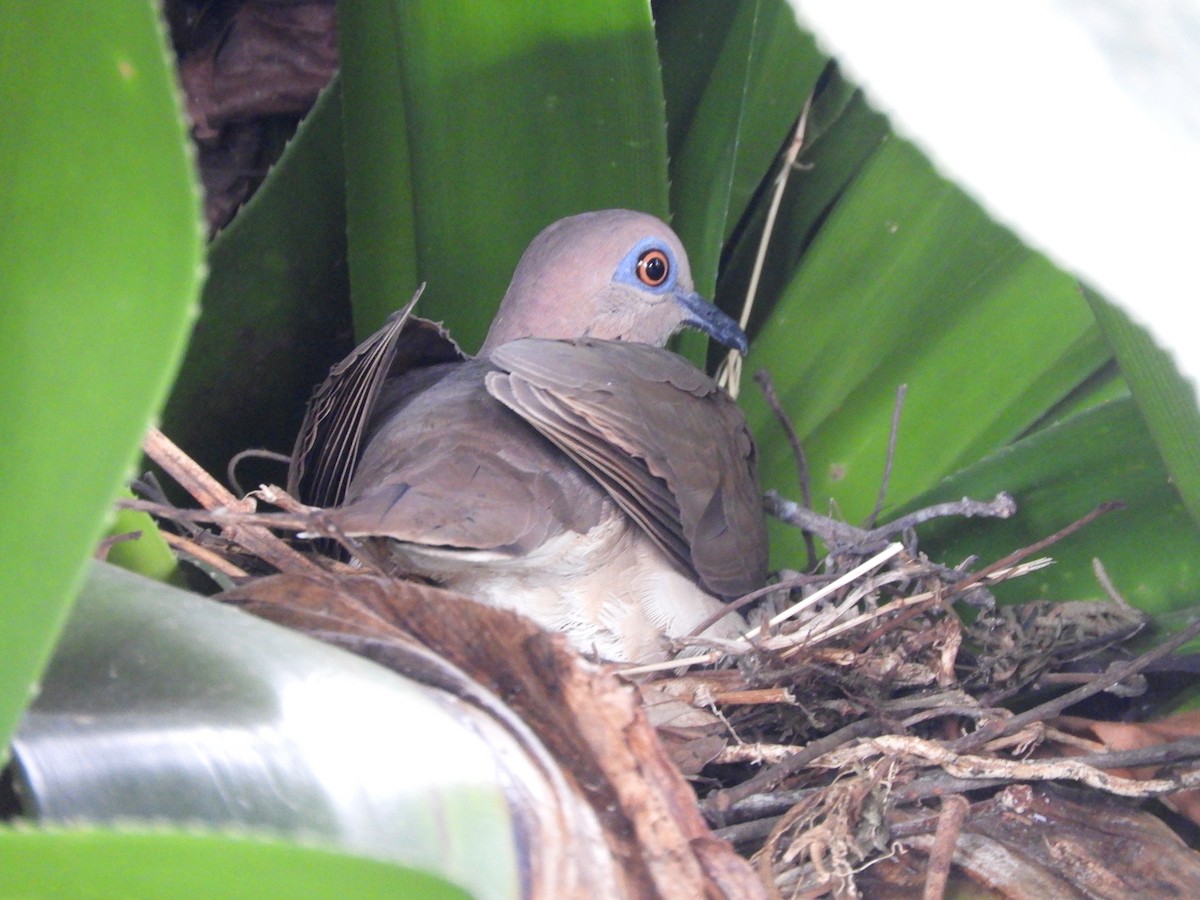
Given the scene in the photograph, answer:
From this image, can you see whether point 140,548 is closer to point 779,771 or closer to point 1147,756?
point 779,771

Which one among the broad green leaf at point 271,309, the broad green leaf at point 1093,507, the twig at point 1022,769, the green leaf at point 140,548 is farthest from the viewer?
the broad green leaf at point 271,309

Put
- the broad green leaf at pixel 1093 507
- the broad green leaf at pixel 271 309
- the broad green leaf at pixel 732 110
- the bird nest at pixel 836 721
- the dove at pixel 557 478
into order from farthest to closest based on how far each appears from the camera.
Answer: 1. the broad green leaf at pixel 732 110
2. the broad green leaf at pixel 271 309
3. the broad green leaf at pixel 1093 507
4. the dove at pixel 557 478
5. the bird nest at pixel 836 721

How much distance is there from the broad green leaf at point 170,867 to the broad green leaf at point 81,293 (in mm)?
55

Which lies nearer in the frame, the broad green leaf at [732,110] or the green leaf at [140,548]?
the green leaf at [140,548]

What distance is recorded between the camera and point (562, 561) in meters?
1.37

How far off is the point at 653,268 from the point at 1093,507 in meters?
0.75

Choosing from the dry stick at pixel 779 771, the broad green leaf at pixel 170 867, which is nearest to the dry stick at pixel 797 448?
the dry stick at pixel 779 771

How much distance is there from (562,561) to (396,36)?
2.16 feet

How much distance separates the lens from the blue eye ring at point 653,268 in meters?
1.76

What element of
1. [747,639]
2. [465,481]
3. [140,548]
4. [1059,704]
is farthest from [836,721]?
[140,548]

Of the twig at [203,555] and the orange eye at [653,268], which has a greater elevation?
the orange eye at [653,268]

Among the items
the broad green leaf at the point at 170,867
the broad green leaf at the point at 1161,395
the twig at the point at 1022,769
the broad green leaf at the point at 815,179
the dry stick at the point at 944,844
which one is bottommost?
the dry stick at the point at 944,844

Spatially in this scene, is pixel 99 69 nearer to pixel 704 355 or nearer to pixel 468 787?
pixel 468 787

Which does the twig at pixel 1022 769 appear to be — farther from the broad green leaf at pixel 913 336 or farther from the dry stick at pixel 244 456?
the dry stick at pixel 244 456
